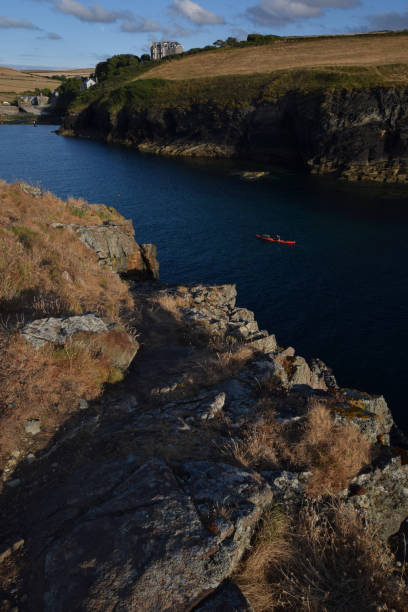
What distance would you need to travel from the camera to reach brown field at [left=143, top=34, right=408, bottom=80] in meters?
89.8

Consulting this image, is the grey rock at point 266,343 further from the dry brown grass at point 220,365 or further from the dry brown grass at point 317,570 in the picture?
the dry brown grass at point 317,570

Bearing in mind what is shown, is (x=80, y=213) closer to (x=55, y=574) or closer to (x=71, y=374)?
(x=71, y=374)

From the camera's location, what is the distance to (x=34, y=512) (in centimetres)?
525

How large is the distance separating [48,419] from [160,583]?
4037mm

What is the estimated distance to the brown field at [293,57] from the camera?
295ft

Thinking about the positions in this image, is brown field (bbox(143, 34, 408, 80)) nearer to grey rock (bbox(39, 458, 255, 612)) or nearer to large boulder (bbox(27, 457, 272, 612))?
large boulder (bbox(27, 457, 272, 612))

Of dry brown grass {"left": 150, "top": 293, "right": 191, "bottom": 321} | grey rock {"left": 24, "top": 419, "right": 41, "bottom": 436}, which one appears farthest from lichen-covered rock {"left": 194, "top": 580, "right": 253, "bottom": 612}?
dry brown grass {"left": 150, "top": 293, "right": 191, "bottom": 321}

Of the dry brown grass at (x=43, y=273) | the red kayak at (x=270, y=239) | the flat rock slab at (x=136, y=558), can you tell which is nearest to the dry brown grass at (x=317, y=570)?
the flat rock slab at (x=136, y=558)

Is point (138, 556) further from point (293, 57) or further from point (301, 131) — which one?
point (293, 57)

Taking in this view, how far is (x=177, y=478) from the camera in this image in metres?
5.77

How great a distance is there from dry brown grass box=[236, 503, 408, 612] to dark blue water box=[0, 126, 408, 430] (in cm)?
1636

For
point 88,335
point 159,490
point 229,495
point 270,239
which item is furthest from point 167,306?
point 270,239

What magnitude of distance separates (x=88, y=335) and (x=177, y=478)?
4536 millimetres

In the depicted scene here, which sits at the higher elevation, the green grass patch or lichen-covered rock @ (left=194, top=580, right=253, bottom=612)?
the green grass patch
